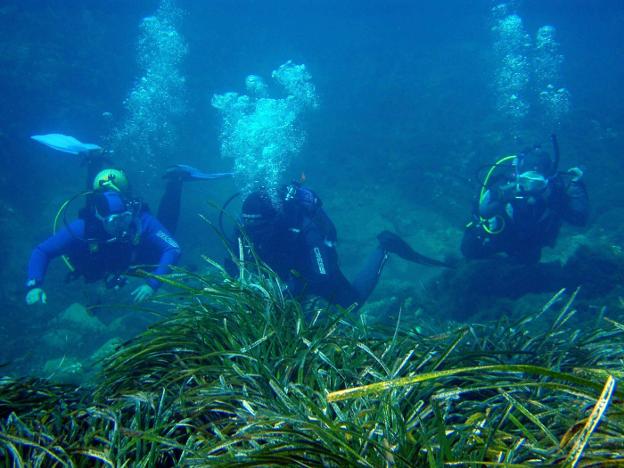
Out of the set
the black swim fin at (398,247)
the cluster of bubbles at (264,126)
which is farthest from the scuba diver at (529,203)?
the cluster of bubbles at (264,126)

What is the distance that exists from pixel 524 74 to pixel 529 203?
34.8 metres

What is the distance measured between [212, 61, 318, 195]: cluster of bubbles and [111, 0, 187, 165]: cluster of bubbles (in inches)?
124

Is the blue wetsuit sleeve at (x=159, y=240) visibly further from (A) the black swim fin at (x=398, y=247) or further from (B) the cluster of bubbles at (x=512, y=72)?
(B) the cluster of bubbles at (x=512, y=72)

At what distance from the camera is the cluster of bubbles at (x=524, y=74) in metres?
21.4

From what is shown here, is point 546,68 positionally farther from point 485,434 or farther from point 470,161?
point 485,434

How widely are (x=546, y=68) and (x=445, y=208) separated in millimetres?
36540

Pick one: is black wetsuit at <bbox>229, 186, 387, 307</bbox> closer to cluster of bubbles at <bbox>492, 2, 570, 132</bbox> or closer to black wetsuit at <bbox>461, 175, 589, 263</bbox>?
black wetsuit at <bbox>461, 175, 589, 263</bbox>

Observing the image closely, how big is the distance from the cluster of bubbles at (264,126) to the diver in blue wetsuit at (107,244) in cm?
425

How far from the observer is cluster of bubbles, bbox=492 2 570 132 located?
2138 centimetres

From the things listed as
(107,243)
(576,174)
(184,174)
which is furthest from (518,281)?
(184,174)

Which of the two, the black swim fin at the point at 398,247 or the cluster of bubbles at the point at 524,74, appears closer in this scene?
the black swim fin at the point at 398,247

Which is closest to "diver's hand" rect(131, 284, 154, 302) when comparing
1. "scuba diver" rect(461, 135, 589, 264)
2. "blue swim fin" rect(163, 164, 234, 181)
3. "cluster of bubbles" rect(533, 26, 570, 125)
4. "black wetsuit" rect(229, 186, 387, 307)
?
"black wetsuit" rect(229, 186, 387, 307)

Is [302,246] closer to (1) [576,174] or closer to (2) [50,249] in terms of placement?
(2) [50,249]

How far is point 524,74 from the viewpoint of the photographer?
1293 inches
